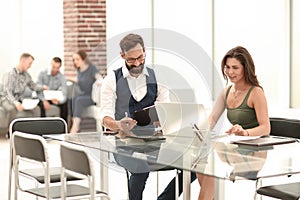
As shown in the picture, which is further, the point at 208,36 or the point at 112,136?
the point at 208,36

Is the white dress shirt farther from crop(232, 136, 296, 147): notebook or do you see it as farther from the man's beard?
crop(232, 136, 296, 147): notebook

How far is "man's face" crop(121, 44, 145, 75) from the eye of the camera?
14.1 ft

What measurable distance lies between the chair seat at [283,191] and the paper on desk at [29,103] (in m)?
6.49

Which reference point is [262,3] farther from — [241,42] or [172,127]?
[172,127]

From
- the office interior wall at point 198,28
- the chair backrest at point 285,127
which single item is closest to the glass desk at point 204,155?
the chair backrest at point 285,127

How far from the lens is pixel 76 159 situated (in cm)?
374

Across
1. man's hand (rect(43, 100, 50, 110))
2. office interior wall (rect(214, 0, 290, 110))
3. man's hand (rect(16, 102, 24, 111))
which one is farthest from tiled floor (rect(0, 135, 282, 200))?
man's hand (rect(43, 100, 50, 110))

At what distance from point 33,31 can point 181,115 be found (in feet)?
24.6

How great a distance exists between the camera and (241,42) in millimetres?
9047

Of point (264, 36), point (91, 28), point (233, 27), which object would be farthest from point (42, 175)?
point (91, 28)

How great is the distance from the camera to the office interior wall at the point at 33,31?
10977mm

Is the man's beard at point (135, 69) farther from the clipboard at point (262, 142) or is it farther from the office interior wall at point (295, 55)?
the office interior wall at point (295, 55)

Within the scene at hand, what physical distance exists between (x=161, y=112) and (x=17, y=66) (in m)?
6.61

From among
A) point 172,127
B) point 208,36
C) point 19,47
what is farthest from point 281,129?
point 19,47
